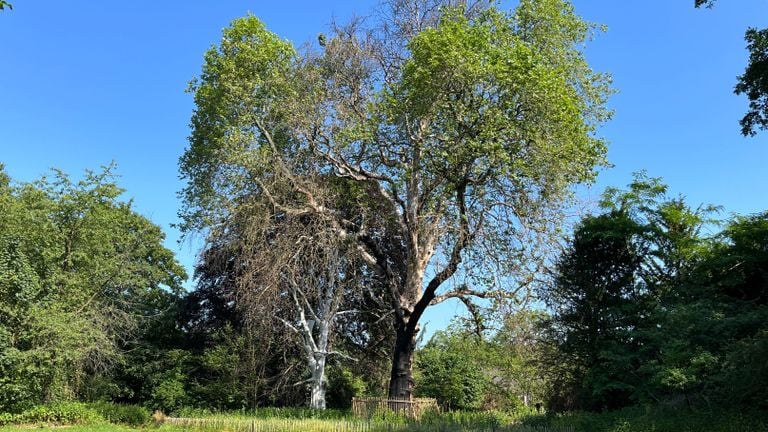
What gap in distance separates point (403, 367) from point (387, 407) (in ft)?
4.58

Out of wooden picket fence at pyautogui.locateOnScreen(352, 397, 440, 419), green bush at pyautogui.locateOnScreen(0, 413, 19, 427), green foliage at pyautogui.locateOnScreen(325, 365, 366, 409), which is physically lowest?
green bush at pyautogui.locateOnScreen(0, 413, 19, 427)

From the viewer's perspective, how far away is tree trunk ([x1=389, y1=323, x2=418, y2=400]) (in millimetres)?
18234

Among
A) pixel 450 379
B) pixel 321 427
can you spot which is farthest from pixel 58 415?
pixel 450 379

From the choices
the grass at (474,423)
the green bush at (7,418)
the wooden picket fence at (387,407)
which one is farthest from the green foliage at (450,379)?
the green bush at (7,418)

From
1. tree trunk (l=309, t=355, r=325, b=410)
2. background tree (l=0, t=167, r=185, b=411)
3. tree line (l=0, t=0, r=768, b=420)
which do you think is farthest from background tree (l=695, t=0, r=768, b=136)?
background tree (l=0, t=167, r=185, b=411)

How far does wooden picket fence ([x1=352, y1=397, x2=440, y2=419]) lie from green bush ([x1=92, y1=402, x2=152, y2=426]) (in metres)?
7.73

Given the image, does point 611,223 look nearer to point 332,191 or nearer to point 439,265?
point 439,265

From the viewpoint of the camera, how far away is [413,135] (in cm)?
1700

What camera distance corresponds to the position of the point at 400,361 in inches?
730

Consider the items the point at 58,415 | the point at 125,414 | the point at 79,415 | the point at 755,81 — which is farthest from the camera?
the point at 125,414

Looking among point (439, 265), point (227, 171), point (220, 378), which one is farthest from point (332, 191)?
point (220, 378)

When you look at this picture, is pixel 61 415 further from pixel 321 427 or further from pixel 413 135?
pixel 413 135

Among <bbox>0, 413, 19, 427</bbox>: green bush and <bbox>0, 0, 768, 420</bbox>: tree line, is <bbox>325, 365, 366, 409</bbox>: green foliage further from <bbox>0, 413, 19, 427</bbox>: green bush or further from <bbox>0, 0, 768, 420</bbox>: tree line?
<bbox>0, 413, 19, 427</bbox>: green bush

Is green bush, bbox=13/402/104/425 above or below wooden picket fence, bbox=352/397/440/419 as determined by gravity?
below
